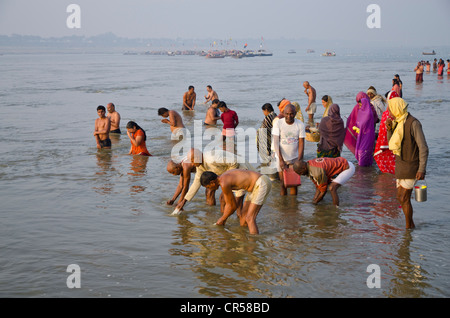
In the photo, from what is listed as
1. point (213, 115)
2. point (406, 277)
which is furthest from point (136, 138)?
point (406, 277)

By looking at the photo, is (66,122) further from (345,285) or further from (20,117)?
(345,285)

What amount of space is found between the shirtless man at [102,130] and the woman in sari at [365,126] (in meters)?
6.41

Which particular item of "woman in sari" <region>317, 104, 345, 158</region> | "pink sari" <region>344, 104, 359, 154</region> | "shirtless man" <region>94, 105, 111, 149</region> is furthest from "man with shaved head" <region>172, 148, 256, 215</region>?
"shirtless man" <region>94, 105, 111, 149</region>

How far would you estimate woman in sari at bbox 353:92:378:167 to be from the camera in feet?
35.4

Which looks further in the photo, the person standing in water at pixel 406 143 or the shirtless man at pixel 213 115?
the shirtless man at pixel 213 115

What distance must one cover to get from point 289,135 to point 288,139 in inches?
2.8

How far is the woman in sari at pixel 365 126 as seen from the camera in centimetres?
1080

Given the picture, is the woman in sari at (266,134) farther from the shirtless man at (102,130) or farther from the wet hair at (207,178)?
the shirtless man at (102,130)

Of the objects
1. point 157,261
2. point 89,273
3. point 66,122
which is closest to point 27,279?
point 89,273

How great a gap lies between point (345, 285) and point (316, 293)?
15.6 inches

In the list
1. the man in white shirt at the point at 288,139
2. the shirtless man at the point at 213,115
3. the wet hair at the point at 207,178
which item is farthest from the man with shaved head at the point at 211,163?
the shirtless man at the point at 213,115

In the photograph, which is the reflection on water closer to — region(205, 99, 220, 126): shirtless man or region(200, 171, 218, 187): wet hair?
region(200, 171, 218, 187): wet hair

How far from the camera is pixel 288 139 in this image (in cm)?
902

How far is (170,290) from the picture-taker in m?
5.96
